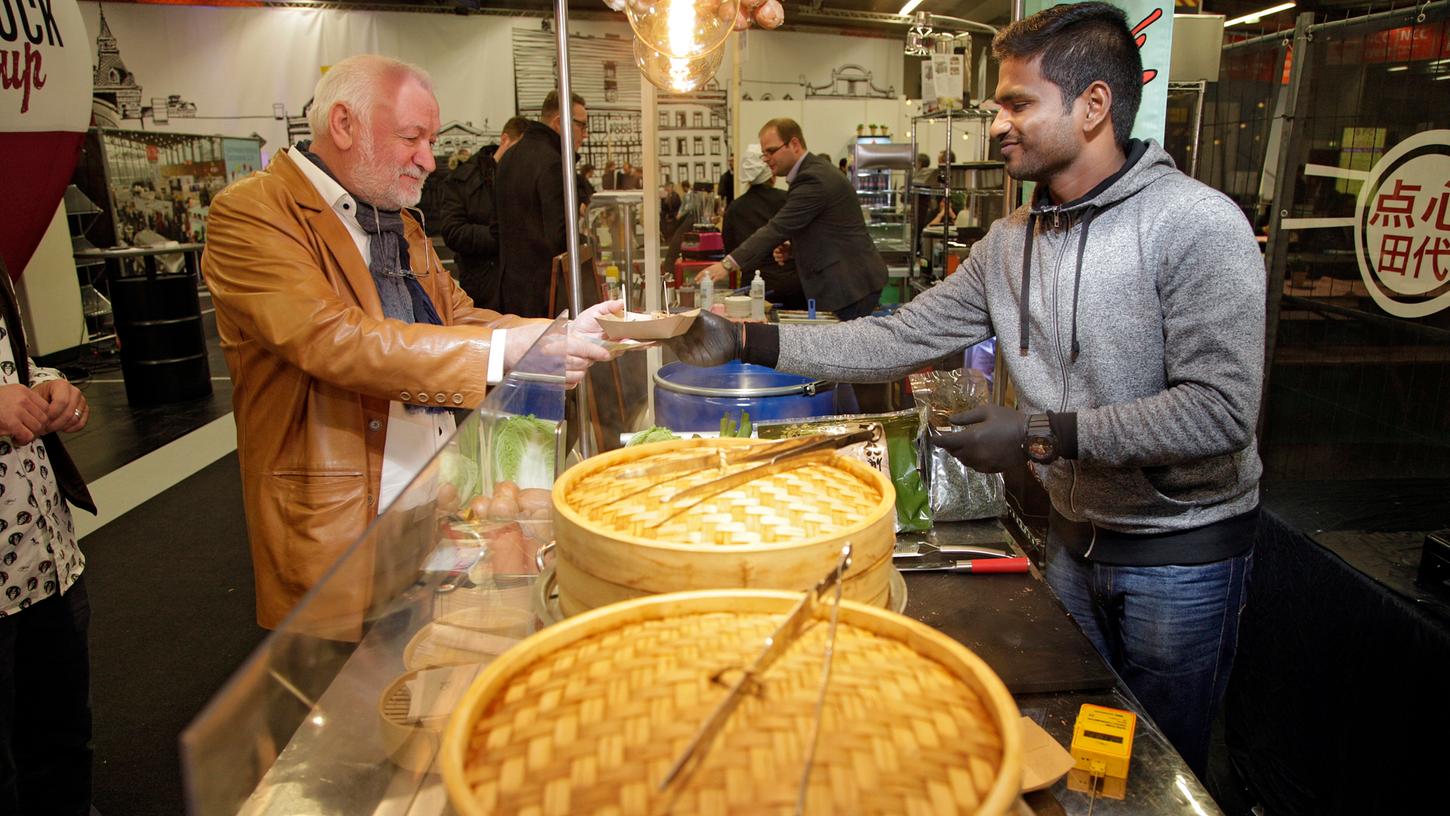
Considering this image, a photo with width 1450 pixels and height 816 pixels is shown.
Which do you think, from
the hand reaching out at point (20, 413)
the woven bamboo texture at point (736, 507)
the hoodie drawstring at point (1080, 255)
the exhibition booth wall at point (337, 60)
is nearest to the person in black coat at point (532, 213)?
the hand reaching out at point (20, 413)

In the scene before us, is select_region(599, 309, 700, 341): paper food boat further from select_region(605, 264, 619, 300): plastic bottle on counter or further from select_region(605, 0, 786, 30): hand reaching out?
select_region(605, 264, 619, 300): plastic bottle on counter

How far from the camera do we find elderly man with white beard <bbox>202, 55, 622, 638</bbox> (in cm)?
191

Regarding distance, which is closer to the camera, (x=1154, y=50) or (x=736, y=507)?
(x=736, y=507)

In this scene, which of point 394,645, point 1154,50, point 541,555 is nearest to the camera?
point 394,645

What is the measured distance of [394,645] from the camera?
0.82 meters

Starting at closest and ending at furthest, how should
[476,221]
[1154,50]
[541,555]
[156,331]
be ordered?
[541,555], [1154,50], [476,221], [156,331]

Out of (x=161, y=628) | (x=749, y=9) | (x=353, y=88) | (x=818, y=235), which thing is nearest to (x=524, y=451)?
(x=353, y=88)

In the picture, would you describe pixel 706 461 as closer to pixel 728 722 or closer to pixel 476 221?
pixel 728 722

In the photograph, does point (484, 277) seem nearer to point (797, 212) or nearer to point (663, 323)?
point (797, 212)

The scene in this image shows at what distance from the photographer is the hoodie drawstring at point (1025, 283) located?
72.3 inches

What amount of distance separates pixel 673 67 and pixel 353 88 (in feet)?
4.64

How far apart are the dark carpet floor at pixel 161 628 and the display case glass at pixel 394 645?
2132 mm

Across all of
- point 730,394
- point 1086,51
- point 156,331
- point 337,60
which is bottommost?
point 156,331

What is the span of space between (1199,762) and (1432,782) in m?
0.64
